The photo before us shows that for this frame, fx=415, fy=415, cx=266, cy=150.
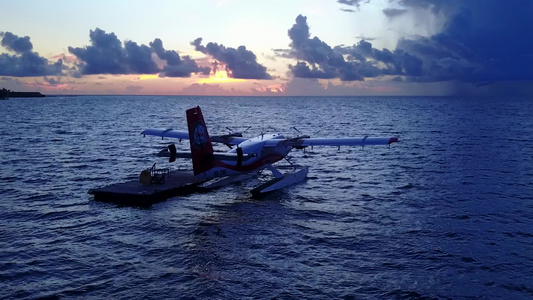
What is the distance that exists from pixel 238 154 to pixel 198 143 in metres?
2.50

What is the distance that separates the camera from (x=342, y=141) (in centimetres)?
2872

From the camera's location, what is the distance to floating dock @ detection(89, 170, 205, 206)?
2380 centimetres

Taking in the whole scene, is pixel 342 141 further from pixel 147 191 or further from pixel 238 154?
pixel 147 191

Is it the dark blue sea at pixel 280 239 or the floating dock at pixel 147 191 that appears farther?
the floating dock at pixel 147 191

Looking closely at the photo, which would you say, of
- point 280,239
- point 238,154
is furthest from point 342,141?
point 280,239

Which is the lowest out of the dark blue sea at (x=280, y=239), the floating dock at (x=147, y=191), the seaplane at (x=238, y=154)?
the dark blue sea at (x=280, y=239)

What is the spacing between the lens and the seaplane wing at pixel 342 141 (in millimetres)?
27531

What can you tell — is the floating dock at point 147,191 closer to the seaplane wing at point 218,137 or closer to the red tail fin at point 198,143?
the red tail fin at point 198,143

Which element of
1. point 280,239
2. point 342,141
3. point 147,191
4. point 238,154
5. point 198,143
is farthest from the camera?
point 342,141

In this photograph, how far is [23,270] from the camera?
15477 millimetres

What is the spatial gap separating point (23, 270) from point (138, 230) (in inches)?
208

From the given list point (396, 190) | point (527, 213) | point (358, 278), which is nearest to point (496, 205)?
point (527, 213)

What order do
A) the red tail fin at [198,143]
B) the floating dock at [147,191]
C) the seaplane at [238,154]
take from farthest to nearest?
the seaplane at [238,154] < the red tail fin at [198,143] < the floating dock at [147,191]

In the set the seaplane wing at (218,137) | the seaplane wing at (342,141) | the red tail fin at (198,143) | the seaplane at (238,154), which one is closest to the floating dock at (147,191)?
the seaplane at (238,154)
